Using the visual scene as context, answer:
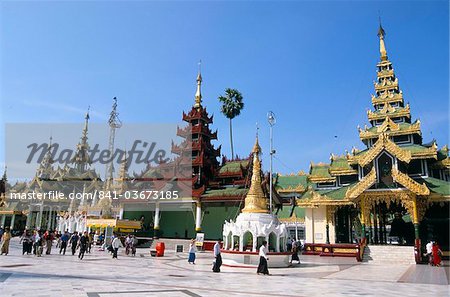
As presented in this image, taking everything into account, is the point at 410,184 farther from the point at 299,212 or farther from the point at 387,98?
the point at 299,212

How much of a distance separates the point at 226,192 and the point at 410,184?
17.1 metres

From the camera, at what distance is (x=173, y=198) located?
125ft

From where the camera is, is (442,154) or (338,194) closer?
(442,154)

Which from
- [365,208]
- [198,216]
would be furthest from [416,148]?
[198,216]

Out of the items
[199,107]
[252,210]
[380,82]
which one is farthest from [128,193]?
[380,82]

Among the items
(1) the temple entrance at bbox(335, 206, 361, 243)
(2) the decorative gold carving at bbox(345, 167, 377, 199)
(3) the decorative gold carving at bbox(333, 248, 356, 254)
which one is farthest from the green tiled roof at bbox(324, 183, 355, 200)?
(3) the decorative gold carving at bbox(333, 248, 356, 254)

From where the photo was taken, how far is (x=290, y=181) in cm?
4512

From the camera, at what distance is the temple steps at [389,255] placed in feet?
77.8

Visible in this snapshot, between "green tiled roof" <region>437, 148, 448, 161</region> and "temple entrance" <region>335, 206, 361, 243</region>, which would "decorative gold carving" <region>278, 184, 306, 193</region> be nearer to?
"temple entrance" <region>335, 206, 361, 243</region>

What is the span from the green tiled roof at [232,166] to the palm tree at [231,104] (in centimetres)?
1783

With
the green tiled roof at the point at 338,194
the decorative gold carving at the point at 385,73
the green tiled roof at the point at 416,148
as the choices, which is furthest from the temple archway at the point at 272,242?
the decorative gold carving at the point at 385,73

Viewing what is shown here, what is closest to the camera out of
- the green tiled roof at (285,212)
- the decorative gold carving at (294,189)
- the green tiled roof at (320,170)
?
the green tiled roof at (320,170)

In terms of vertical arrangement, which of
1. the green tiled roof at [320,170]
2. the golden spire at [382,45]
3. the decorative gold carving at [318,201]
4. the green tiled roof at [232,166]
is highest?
the golden spire at [382,45]

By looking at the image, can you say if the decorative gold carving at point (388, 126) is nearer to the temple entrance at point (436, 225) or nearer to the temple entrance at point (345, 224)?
the temple entrance at point (436, 225)
